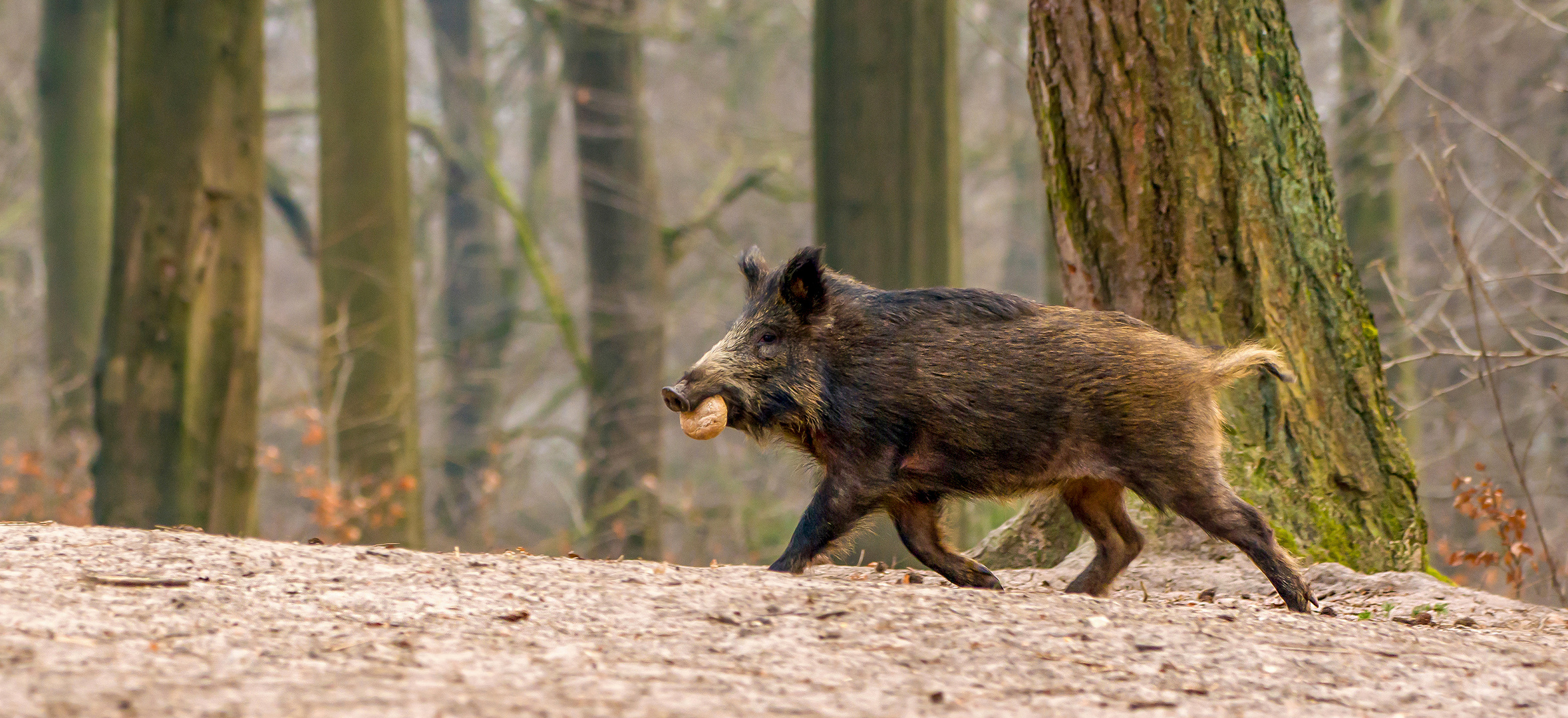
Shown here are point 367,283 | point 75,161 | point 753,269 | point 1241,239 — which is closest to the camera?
point 753,269

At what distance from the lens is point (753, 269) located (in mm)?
5594

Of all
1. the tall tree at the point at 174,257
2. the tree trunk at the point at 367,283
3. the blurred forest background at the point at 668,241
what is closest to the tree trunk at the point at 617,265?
the blurred forest background at the point at 668,241

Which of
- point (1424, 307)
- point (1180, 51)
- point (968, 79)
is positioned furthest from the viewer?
point (968, 79)

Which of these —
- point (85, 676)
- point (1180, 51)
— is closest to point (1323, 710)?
point (85, 676)

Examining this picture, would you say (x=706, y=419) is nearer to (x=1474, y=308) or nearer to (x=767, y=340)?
(x=767, y=340)

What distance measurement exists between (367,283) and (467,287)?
1352 centimetres

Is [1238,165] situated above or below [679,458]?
above

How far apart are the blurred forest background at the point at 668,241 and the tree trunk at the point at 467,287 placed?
3.3 inches

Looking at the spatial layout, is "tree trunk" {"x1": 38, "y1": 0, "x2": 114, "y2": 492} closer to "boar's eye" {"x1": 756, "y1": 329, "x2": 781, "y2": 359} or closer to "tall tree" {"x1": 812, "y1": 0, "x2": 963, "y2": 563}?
"tall tree" {"x1": 812, "y1": 0, "x2": 963, "y2": 563}

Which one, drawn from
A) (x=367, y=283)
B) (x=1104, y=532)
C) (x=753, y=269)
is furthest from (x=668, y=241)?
(x=1104, y=532)

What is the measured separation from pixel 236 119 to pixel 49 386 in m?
6.10

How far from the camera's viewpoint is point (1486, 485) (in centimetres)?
634

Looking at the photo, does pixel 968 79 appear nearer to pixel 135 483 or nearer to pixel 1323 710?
pixel 135 483

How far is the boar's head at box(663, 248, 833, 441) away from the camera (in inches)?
202
